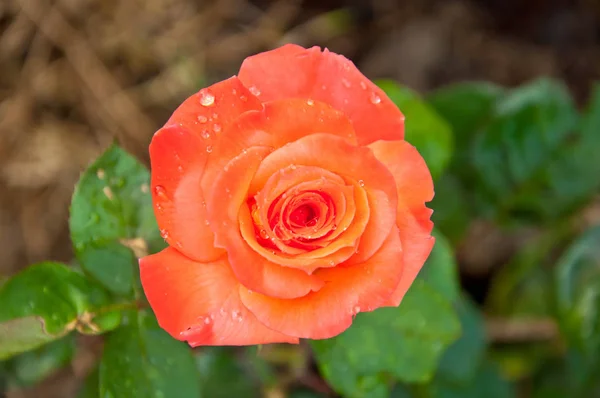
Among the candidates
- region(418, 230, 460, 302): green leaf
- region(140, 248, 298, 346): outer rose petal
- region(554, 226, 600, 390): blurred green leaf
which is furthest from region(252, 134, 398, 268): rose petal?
region(554, 226, 600, 390): blurred green leaf

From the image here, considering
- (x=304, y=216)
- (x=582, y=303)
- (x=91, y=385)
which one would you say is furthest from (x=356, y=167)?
(x=582, y=303)

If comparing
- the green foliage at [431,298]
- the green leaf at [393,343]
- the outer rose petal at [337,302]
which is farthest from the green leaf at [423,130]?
the outer rose petal at [337,302]

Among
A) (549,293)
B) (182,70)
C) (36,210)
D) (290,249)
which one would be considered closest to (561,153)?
(549,293)

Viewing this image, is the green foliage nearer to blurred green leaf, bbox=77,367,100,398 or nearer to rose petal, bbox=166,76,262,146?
blurred green leaf, bbox=77,367,100,398

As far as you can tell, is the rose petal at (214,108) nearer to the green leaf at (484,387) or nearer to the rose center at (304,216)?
the rose center at (304,216)

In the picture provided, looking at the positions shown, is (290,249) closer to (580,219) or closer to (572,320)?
(572,320)

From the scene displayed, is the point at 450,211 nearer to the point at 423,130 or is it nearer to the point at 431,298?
the point at 423,130
